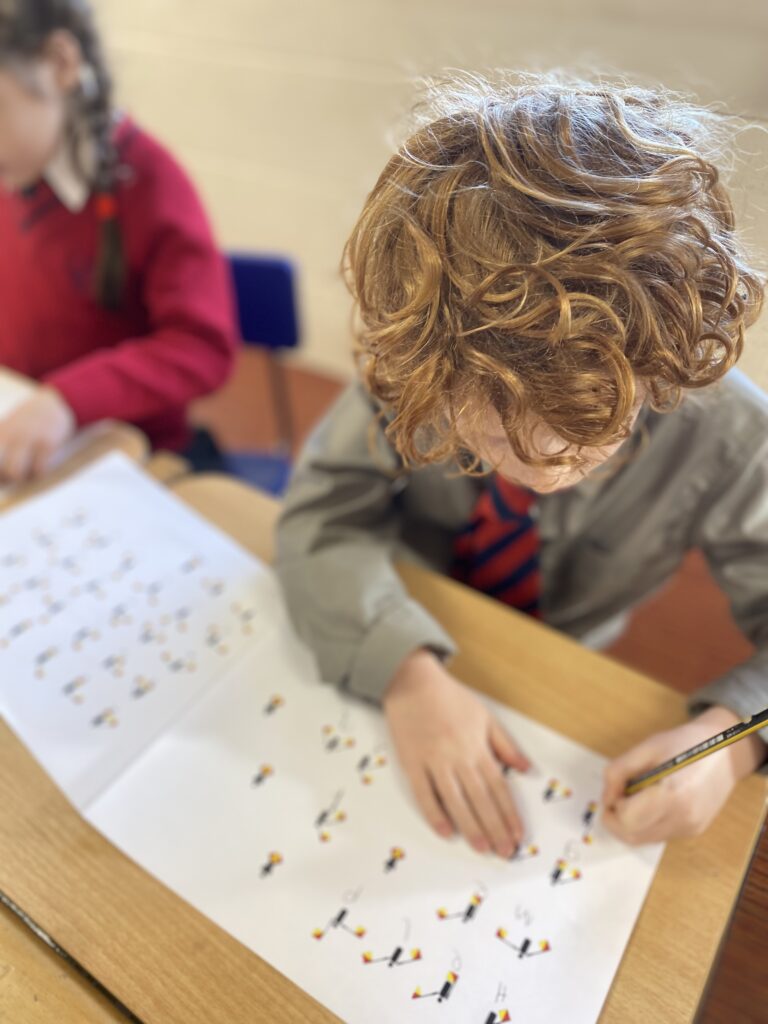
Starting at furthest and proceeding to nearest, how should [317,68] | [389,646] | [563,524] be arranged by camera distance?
[317,68] < [563,524] < [389,646]

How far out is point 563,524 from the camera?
697mm

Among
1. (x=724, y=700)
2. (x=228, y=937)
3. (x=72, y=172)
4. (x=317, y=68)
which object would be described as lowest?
(x=228, y=937)

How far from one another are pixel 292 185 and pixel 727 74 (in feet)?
3.20

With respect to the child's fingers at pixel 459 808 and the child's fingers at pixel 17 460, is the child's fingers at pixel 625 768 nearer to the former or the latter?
the child's fingers at pixel 459 808

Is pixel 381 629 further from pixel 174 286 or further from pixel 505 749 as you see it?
pixel 174 286

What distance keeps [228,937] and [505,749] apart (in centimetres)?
21

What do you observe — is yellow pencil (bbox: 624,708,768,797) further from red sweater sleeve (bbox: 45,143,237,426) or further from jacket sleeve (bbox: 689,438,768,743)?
red sweater sleeve (bbox: 45,143,237,426)

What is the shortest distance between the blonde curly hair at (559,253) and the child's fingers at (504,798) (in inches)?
10.1

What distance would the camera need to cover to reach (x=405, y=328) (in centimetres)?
35

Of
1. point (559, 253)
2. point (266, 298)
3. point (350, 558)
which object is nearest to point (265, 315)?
point (266, 298)

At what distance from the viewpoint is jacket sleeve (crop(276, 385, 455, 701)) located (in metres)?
0.57

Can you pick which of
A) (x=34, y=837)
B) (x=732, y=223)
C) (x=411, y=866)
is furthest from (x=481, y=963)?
(x=732, y=223)

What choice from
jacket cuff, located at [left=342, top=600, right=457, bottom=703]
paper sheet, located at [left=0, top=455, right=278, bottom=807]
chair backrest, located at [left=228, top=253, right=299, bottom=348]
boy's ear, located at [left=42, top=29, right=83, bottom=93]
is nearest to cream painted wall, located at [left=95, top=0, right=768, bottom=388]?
chair backrest, located at [left=228, top=253, right=299, bottom=348]

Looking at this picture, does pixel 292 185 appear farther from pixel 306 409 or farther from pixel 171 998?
pixel 171 998
